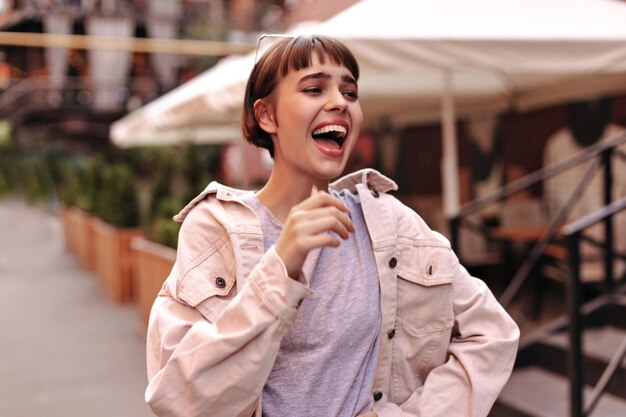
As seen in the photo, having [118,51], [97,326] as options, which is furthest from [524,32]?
[118,51]

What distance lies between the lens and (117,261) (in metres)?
9.63

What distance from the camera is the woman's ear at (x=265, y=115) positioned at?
1.70 metres

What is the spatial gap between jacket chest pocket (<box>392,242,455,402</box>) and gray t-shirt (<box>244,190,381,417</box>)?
6 cm

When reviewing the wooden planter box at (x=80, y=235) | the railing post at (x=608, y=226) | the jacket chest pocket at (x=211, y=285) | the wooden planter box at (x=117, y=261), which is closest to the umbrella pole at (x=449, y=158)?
the railing post at (x=608, y=226)

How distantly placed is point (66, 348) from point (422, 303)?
6.45m

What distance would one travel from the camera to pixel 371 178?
6.00ft

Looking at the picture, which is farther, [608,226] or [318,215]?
[608,226]

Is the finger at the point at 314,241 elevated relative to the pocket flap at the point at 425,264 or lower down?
elevated

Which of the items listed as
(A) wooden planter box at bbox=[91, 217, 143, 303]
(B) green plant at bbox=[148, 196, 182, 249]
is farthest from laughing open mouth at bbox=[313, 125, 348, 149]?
(A) wooden planter box at bbox=[91, 217, 143, 303]

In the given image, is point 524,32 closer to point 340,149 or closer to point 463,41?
point 463,41

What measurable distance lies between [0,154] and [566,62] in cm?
3688

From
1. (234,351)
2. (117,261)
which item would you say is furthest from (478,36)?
(117,261)

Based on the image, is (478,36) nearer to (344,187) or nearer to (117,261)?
(344,187)

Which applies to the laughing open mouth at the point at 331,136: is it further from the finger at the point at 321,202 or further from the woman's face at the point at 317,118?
the finger at the point at 321,202
